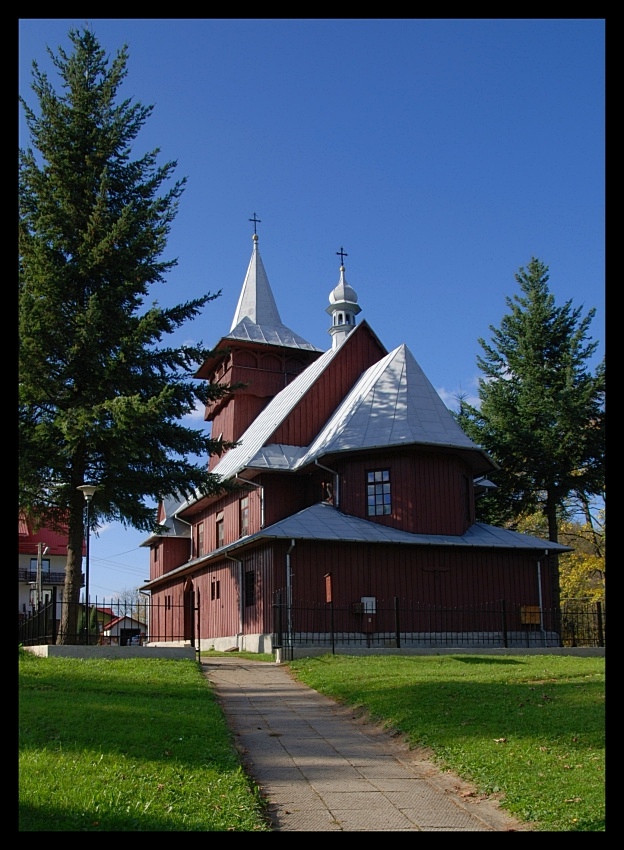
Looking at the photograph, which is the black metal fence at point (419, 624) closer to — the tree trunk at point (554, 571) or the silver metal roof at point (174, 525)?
the tree trunk at point (554, 571)


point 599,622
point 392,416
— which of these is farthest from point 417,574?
point 599,622

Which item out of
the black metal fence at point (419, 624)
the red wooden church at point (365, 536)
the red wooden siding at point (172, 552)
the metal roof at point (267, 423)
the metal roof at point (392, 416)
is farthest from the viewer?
the red wooden siding at point (172, 552)

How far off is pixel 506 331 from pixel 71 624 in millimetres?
24429

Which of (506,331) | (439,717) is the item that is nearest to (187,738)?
(439,717)

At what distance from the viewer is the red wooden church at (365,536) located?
24812 mm

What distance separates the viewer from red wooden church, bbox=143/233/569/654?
81.4 ft

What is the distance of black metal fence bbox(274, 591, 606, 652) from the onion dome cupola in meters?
15.6

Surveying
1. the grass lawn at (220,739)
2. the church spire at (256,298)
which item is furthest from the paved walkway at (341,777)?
the church spire at (256,298)

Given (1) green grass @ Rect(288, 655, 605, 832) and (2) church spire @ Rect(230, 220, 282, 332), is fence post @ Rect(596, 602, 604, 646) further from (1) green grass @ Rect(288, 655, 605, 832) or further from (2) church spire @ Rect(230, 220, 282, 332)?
(2) church spire @ Rect(230, 220, 282, 332)

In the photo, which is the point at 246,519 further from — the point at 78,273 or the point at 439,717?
the point at 439,717

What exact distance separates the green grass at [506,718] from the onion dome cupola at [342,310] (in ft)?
70.9

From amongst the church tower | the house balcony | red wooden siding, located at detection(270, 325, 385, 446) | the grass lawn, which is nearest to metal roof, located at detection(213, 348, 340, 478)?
red wooden siding, located at detection(270, 325, 385, 446)

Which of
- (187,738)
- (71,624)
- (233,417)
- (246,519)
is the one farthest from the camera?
(233,417)
